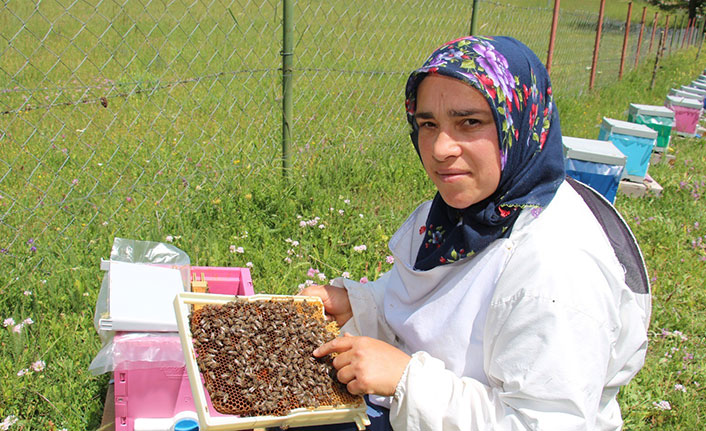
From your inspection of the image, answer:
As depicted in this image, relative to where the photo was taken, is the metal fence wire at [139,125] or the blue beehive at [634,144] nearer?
the metal fence wire at [139,125]

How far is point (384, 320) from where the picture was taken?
218 centimetres

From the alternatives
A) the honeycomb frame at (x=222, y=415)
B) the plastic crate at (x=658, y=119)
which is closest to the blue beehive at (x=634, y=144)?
the plastic crate at (x=658, y=119)

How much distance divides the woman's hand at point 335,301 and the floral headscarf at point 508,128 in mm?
528

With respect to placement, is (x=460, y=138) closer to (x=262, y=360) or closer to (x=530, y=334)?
(x=530, y=334)

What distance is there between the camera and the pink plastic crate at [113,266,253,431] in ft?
6.61

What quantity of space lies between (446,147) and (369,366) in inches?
27.1

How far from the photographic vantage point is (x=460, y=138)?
166 cm

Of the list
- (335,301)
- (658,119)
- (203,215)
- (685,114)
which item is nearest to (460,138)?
(335,301)

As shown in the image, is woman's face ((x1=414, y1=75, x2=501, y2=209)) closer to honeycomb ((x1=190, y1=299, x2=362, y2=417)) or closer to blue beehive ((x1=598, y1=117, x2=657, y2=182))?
honeycomb ((x1=190, y1=299, x2=362, y2=417))

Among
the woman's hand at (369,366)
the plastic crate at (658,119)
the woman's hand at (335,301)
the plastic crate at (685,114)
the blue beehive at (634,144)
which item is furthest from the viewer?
the plastic crate at (685,114)

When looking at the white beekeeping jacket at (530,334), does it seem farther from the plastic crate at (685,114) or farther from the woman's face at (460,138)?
the plastic crate at (685,114)

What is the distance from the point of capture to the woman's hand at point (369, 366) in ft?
5.30

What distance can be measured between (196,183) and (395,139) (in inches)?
89.7

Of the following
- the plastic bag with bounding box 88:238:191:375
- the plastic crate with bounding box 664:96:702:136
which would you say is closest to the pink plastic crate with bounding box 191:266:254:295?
the plastic bag with bounding box 88:238:191:375
